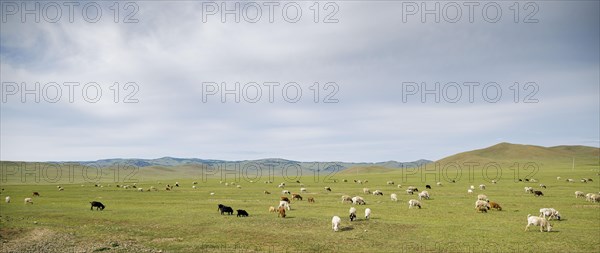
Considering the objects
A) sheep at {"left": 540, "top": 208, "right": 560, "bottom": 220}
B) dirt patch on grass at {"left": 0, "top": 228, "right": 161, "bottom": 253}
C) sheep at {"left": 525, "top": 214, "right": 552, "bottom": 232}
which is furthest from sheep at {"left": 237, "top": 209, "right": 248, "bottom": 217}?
sheep at {"left": 540, "top": 208, "right": 560, "bottom": 220}

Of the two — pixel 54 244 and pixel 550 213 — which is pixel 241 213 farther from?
pixel 550 213

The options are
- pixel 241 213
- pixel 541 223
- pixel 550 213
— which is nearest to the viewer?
pixel 541 223

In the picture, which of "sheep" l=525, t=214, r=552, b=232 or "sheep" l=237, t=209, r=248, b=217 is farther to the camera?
"sheep" l=237, t=209, r=248, b=217

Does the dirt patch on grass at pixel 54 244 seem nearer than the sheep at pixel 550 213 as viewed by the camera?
Yes

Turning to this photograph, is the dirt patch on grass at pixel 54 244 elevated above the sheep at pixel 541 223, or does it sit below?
below

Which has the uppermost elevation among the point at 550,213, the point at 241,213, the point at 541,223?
the point at 541,223

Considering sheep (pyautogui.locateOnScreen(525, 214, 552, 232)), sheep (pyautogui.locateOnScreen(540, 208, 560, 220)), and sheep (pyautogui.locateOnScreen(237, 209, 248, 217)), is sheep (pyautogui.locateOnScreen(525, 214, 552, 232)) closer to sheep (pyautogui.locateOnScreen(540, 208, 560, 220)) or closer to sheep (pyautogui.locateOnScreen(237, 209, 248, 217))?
sheep (pyautogui.locateOnScreen(540, 208, 560, 220))

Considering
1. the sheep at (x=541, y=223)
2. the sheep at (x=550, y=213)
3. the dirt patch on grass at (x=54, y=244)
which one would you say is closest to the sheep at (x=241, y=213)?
the dirt patch on grass at (x=54, y=244)

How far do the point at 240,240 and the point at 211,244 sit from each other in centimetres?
208

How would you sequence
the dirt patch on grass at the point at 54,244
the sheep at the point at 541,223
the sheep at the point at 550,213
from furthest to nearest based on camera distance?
the sheep at the point at 550,213, the sheep at the point at 541,223, the dirt patch on grass at the point at 54,244

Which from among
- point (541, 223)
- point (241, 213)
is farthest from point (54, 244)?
point (541, 223)

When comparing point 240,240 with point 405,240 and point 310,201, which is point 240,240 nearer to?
point 405,240

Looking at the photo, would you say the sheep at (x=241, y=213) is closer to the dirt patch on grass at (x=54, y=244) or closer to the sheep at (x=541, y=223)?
the dirt patch on grass at (x=54, y=244)

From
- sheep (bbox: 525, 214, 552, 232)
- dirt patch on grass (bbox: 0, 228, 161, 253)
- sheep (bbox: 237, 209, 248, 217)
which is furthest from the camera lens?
sheep (bbox: 237, 209, 248, 217)
